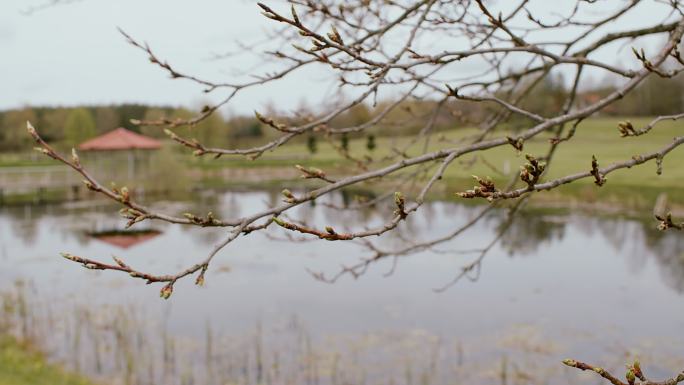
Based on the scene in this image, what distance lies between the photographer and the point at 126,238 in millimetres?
20047

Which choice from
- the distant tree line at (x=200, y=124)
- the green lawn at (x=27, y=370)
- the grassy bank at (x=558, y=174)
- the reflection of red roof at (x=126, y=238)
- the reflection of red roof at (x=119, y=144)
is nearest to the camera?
the green lawn at (x=27, y=370)

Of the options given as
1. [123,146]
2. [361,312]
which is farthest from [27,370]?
[123,146]

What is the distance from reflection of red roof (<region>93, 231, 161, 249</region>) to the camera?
18.8m

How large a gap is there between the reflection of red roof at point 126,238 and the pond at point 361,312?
404mm

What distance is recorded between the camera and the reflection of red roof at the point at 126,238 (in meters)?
18.8

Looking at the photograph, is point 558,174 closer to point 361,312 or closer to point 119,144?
point 361,312

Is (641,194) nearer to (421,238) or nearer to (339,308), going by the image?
(421,238)

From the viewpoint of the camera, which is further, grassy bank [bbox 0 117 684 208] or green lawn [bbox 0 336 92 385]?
grassy bank [bbox 0 117 684 208]

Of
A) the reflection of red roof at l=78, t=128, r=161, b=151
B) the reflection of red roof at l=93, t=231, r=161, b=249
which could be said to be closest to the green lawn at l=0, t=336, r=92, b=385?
the reflection of red roof at l=93, t=231, r=161, b=249

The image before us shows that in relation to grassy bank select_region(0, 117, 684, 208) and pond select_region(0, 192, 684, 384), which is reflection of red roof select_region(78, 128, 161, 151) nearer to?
grassy bank select_region(0, 117, 684, 208)

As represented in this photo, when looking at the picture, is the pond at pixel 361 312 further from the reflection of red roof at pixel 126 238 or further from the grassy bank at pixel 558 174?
the grassy bank at pixel 558 174

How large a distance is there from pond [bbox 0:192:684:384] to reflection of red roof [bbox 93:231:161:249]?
1.32 ft

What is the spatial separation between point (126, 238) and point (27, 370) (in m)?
12.0

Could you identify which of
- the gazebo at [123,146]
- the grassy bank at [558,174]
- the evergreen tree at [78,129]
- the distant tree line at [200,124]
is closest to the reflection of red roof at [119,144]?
the gazebo at [123,146]
